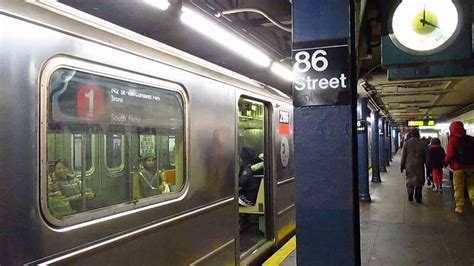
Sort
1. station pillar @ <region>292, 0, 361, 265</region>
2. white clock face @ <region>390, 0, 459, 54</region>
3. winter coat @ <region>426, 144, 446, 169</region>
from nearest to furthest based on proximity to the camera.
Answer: station pillar @ <region>292, 0, 361, 265</region> → white clock face @ <region>390, 0, 459, 54</region> → winter coat @ <region>426, 144, 446, 169</region>

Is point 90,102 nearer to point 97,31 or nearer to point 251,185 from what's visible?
point 97,31

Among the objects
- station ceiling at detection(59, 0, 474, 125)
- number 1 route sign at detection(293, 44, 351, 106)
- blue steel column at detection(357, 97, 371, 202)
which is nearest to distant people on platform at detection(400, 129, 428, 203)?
blue steel column at detection(357, 97, 371, 202)

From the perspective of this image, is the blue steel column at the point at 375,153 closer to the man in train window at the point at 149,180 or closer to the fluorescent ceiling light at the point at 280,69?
the fluorescent ceiling light at the point at 280,69

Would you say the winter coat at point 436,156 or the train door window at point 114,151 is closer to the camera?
the train door window at point 114,151

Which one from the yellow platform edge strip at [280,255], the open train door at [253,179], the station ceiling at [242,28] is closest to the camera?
the station ceiling at [242,28]

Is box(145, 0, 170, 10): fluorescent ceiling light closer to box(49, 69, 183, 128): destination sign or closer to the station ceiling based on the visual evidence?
the station ceiling

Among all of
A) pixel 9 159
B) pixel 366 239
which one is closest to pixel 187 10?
pixel 9 159

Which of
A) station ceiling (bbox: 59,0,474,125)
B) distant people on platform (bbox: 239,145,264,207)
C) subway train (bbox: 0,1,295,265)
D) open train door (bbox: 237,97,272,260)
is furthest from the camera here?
distant people on platform (bbox: 239,145,264,207)

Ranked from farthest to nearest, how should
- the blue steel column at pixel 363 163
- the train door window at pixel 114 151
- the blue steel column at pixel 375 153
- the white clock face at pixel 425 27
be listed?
the blue steel column at pixel 375 153, the blue steel column at pixel 363 163, the white clock face at pixel 425 27, the train door window at pixel 114 151

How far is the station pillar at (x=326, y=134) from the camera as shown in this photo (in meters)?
2.35

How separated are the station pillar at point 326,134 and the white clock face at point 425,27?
914 millimetres

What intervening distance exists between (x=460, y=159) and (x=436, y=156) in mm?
2782

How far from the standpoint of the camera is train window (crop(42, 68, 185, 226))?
228cm

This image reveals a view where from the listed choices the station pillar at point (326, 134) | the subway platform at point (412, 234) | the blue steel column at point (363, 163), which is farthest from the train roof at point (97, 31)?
the blue steel column at point (363, 163)
